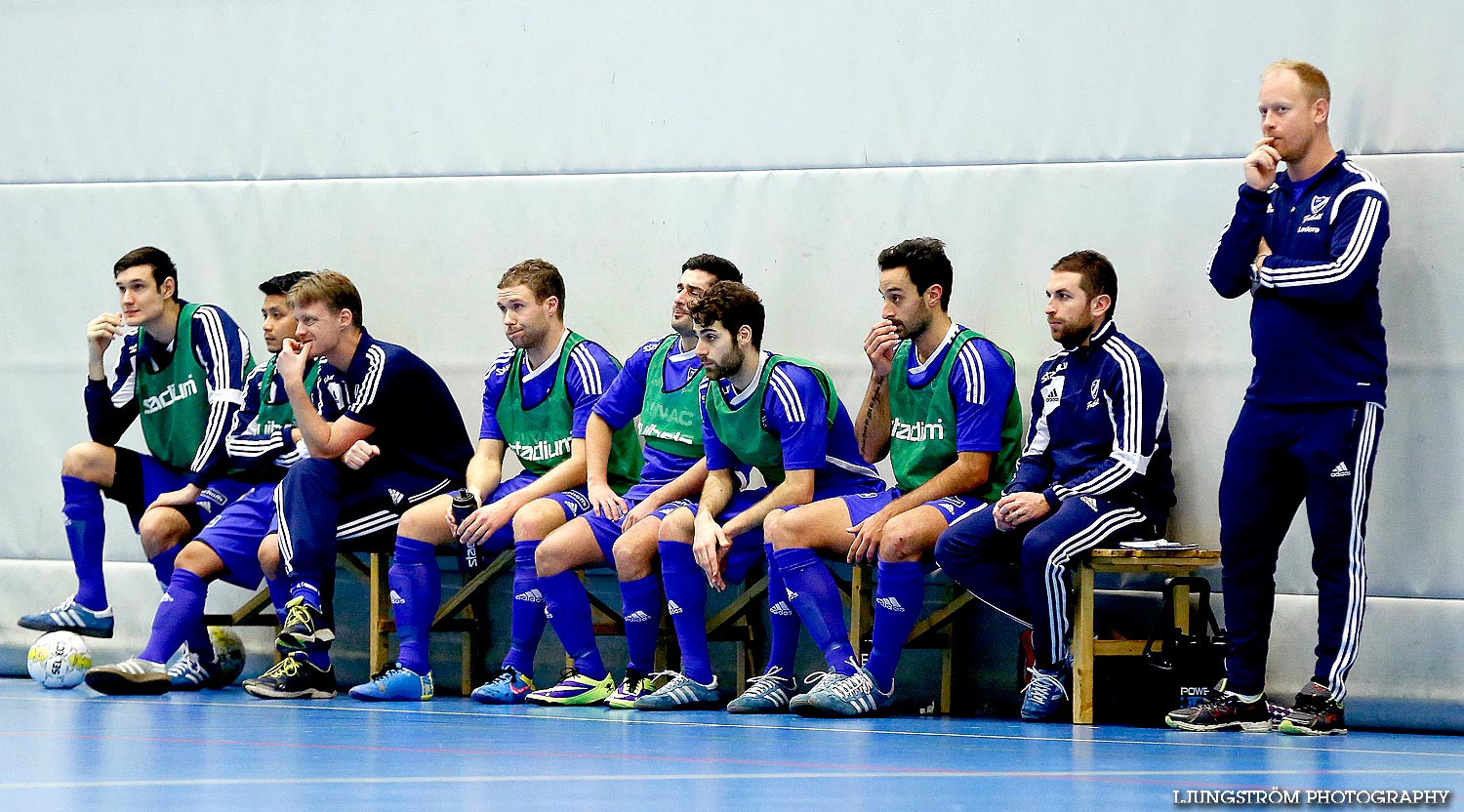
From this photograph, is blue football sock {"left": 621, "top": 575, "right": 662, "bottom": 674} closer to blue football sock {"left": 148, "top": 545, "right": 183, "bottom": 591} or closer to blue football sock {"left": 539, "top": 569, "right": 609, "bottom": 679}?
blue football sock {"left": 539, "top": 569, "right": 609, "bottom": 679}

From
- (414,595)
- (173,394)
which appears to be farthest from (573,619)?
(173,394)

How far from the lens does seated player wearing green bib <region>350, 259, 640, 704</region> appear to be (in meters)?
6.49

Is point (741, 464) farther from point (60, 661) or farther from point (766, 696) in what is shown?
point (60, 661)

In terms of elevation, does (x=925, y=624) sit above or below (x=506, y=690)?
above

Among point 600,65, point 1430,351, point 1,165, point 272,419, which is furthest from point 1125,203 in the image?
point 1,165

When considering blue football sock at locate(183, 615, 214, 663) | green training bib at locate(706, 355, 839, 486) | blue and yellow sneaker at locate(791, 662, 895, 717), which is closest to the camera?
blue and yellow sneaker at locate(791, 662, 895, 717)

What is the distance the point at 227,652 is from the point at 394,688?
1.14 metres

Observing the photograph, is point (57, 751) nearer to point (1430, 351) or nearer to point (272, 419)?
point (272, 419)

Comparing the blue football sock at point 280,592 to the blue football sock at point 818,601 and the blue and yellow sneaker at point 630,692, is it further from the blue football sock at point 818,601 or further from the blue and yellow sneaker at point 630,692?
the blue football sock at point 818,601

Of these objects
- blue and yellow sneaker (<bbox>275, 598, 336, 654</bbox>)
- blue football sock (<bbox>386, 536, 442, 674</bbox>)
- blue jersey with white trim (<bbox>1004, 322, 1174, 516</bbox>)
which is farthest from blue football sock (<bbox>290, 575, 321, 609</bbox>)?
blue jersey with white trim (<bbox>1004, 322, 1174, 516</bbox>)

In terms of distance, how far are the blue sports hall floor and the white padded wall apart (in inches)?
61.0

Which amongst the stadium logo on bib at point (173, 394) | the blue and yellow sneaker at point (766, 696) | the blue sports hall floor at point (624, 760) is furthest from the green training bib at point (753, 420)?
the stadium logo on bib at point (173, 394)

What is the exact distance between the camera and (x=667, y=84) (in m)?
7.27

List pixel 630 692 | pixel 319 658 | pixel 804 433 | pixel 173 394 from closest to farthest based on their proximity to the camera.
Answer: pixel 804 433
pixel 630 692
pixel 319 658
pixel 173 394
